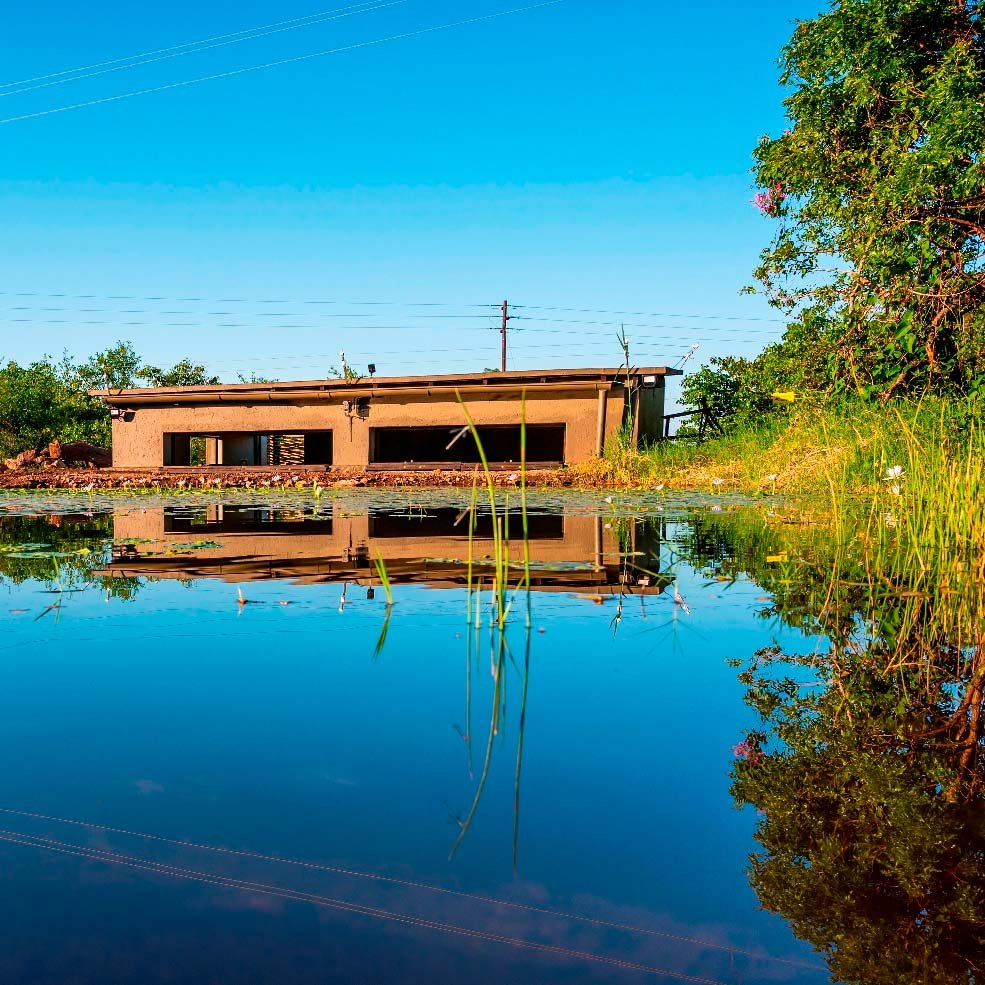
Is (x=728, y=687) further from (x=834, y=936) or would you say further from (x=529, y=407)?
(x=529, y=407)

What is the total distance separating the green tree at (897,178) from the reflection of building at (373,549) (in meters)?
3.67

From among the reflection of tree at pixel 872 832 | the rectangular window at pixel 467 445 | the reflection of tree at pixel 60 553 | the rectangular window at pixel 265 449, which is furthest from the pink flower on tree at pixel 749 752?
the rectangular window at pixel 265 449

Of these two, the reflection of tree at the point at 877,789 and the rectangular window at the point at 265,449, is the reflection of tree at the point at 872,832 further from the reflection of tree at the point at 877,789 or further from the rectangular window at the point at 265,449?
the rectangular window at the point at 265,449

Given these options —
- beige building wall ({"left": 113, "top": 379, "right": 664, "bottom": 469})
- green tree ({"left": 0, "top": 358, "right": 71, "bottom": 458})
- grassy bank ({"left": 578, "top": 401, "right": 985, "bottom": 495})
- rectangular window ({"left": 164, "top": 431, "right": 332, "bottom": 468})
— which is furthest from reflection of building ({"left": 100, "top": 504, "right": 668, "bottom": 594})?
green tree ({"left": 0, "top": 358, "right": 71, "bottom": 458})

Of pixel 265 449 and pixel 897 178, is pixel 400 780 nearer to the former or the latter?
pixel 897 178

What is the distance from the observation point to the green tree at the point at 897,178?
959 cm

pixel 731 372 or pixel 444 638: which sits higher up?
pixel 731 372

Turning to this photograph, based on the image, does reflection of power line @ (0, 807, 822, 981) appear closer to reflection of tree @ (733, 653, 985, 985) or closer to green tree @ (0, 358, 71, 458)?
reflection of tree @ (733, 653, 985, 985)

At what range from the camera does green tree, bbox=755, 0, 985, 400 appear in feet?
31.4

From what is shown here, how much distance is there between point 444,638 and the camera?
329 cm

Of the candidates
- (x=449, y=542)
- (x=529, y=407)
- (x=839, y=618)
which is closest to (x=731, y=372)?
(x=529, y=407)

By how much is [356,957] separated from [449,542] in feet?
18.8

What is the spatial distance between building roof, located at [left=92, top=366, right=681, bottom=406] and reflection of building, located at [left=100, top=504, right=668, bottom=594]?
912 centimetres

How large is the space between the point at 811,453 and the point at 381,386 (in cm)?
1044
